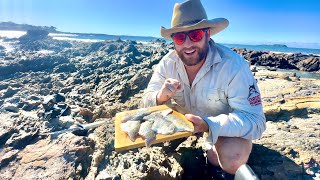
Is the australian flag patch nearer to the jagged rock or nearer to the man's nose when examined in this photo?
the man's nose

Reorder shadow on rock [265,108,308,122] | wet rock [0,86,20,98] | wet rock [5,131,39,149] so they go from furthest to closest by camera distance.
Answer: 1. wet rock [0,86,20,98]
2. shadow on rock [265,108,308,122]
3. wet rock [5,131,39,149]

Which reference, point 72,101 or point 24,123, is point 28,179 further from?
point 72,101

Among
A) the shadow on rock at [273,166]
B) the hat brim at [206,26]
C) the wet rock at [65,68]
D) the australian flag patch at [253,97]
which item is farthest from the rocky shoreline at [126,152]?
the wet rock at [65,68]

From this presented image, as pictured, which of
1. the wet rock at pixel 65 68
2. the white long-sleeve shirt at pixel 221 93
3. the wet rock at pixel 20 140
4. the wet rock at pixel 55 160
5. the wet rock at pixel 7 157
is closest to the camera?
the white long-sleeve shirt at pixel 221 93

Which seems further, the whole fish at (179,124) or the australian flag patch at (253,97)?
the australian flag patch at (253,97)

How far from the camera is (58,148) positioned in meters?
4.55

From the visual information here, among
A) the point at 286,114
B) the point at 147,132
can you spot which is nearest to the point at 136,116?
the point at 147,132

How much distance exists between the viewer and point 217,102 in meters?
3.67

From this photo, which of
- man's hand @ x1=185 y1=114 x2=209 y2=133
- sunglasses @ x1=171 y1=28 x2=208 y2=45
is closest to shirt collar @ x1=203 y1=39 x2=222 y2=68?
sunglasses @ x1=171 y1=28 x2=208 y2=45

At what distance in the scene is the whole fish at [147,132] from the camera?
2920 mm

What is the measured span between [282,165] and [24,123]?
4985 mm

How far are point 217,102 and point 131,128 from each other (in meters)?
1.19

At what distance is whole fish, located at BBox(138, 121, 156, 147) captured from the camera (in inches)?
115

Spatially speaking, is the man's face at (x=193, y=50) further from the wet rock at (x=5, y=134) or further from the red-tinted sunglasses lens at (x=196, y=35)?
the wet rock at (x=5, y=134)
